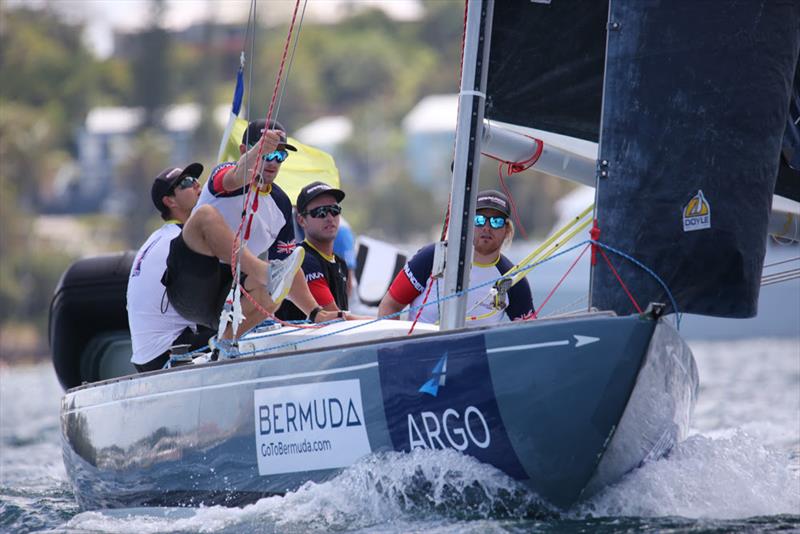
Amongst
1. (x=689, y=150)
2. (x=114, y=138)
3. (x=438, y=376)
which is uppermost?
(x=114, y=138)

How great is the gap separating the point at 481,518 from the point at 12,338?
3208 centimetres

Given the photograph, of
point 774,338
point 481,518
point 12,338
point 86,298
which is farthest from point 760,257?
point 12,338

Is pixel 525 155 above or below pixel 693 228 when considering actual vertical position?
above

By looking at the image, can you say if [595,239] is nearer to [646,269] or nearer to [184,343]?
[646,269]

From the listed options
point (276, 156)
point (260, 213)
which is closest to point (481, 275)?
point (260, 213)

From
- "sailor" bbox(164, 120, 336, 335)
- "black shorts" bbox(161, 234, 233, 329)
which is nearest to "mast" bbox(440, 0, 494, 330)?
"sailor" bbox(164, 120, 336, 335)

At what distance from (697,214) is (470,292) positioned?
1.50 metres

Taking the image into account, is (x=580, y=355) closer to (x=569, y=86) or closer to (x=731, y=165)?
(x=731, y=165)

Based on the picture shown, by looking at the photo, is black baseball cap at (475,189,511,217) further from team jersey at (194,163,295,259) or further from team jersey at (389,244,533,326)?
team jersey at (194,163,295,259)

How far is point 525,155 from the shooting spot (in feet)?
19.1

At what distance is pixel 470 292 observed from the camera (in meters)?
5.69

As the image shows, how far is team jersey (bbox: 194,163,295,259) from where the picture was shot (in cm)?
525

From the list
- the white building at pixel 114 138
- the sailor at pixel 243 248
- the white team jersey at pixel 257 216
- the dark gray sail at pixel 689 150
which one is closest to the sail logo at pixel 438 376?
the dark gray sail at pixel 689 150

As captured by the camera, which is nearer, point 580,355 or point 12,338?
point 580,355
